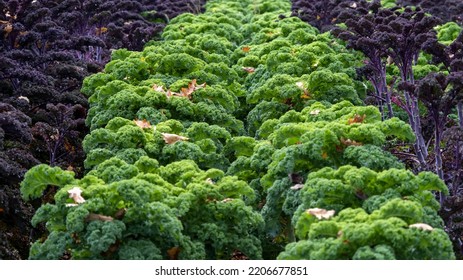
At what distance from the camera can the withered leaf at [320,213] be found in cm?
478

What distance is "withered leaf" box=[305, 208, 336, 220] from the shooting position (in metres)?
4.78

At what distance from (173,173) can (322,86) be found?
2.77 meters

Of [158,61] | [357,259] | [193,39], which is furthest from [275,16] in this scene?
[357,259]

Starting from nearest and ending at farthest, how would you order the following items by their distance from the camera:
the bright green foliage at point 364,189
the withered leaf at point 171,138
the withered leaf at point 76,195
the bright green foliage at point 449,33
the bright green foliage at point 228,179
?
the bright green foliage at point 228,179, the withered leaf at point 76,195, the bright green foliage at point 364,189, the withered leaf at point 171,138, the bright green foliage at point 449,33

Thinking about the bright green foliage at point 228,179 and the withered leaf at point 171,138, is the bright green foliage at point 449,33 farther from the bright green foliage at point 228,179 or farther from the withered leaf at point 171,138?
the withered leaf at point 171,138

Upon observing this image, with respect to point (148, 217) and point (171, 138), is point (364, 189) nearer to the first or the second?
point (148, 217)

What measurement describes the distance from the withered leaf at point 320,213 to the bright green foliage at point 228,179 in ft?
0.12

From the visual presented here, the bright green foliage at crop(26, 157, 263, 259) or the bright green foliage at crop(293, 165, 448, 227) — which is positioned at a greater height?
the bright green foliage at crop(293, 165, 448, 227)

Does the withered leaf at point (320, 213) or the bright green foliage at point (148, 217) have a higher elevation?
the withered leaf at point (320, 213)

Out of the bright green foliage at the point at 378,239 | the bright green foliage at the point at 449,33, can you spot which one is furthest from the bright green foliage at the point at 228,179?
the bright green foliage at the point at 449,33

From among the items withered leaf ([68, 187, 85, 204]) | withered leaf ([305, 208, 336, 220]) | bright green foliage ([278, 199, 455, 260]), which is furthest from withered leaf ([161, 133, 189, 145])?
bright green foliage ([278, 199, 455, 260])

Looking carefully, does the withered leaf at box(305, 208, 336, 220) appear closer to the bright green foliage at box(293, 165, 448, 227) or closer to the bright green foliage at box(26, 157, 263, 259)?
the bright green foliage at box(293, 165, 448, 227)

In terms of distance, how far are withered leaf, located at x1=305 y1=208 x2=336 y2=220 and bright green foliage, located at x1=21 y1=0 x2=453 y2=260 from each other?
4 centimetres

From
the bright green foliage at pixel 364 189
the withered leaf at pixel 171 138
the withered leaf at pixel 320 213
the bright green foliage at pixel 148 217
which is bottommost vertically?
the bright green foliage at pixel 148 217
